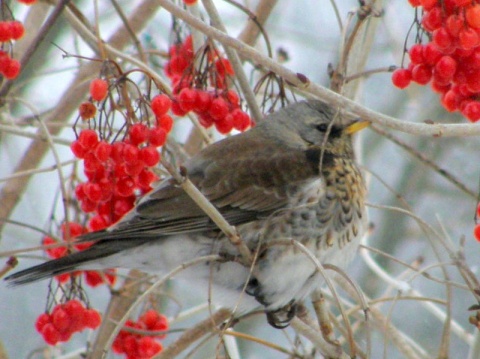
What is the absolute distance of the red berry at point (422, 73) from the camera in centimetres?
216

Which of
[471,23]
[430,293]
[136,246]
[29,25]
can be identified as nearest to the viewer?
[471,23]

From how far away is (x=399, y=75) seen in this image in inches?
89.5

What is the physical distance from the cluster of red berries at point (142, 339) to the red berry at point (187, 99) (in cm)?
72

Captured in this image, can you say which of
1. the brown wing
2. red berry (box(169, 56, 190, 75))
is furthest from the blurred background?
Result: red berry (box(169, 56, 190, 75))

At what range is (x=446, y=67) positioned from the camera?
2.07 metres

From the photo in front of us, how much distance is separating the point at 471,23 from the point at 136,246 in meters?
1.33

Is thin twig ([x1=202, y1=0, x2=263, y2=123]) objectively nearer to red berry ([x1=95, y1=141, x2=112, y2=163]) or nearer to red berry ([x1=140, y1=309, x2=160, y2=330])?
red berry ([x1=95, y1=141, x2=112, y2=163])

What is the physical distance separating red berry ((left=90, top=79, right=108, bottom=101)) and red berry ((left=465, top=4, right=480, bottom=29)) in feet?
2.94

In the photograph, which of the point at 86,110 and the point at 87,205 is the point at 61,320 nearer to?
the point at 87,205

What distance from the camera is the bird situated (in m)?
2.57

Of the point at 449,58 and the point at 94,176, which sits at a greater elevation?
the point at 94,176

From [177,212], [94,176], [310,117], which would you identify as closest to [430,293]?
[310,117]

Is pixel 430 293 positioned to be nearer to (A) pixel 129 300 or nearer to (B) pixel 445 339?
(A) pixel 129 300

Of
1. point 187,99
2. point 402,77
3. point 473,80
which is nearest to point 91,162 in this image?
point 187,99
